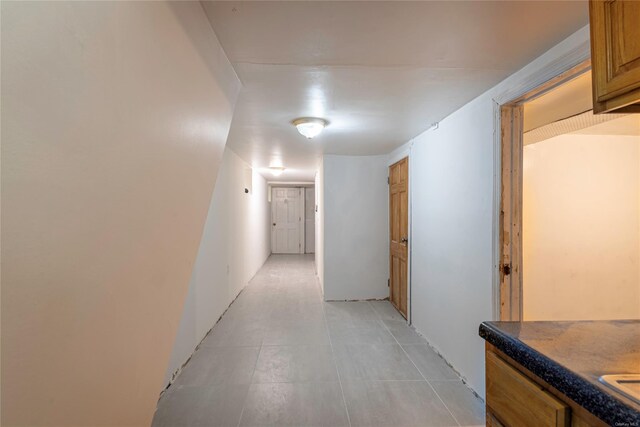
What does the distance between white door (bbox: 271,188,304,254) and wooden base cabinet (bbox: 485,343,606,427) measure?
7986mm

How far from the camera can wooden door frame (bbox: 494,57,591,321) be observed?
1.84m

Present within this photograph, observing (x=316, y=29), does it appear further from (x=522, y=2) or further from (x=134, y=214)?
(x=134, y=214)

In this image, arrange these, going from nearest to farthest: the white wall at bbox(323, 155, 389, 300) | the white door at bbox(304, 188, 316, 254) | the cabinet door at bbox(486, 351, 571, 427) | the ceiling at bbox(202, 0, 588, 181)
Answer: the cabinet door at bbox(486, 351, 571, 427) < the ceiling at bbox(202, 0, 588, 181) < the white wall at bbox(323, 155, 389, 300) < the white door at bbox(304, 188, 316, 254)

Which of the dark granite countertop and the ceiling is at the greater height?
the ceiling

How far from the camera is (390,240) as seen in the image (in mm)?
4293

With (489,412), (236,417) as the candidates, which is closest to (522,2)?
(489,412)

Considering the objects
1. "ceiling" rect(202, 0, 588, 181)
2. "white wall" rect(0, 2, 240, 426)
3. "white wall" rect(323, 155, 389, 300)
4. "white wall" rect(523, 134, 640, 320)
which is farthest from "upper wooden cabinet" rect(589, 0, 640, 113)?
"white wall" rect(323, 155, 389, 300)

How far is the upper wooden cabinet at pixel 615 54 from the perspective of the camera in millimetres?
831

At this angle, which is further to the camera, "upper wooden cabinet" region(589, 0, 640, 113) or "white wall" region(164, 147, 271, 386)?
"white wall" region(164, 147, 271, 386)

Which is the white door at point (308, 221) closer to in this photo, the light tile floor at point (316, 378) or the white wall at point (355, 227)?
the white wall at point (355, 227)

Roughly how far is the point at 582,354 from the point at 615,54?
0.90m

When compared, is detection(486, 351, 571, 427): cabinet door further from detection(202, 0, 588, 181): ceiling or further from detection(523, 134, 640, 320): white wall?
detection(523, 134, 640, 320): white wall

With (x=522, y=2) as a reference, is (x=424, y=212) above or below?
below

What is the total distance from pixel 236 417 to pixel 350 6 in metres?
2.32
